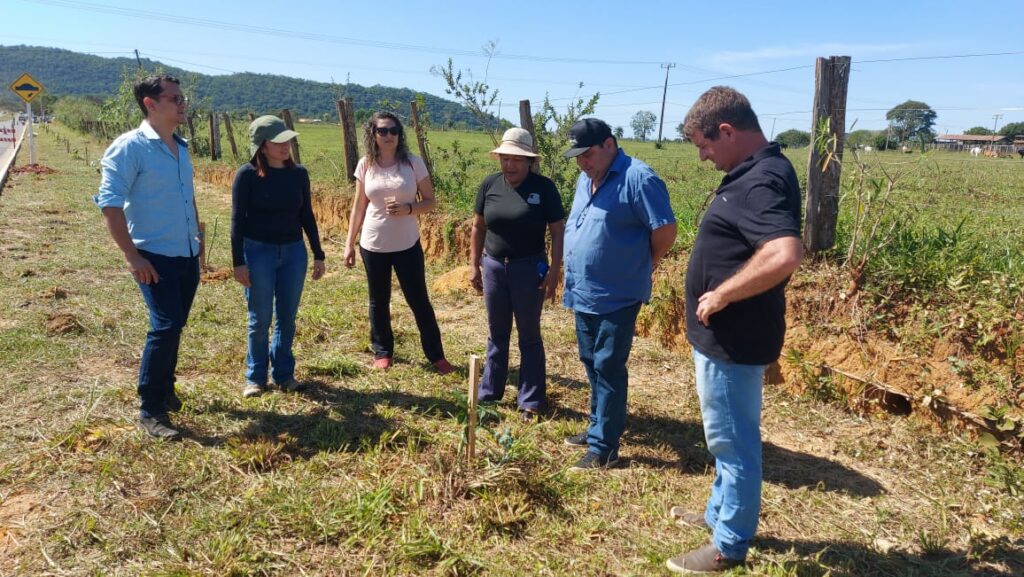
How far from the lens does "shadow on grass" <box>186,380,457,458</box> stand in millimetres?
3559

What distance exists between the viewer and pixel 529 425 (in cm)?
390

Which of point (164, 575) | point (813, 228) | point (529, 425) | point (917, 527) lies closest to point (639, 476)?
point (529, 425)

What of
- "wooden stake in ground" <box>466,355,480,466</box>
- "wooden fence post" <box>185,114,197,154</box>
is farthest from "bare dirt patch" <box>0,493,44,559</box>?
"wooden fence post" <box>185,114,197,154</box>

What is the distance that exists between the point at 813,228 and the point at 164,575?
4.74 m

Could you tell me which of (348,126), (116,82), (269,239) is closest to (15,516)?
(269,239)

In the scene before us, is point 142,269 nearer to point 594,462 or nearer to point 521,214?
point 521,214

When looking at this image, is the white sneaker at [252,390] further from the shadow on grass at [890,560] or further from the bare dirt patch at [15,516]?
the shadow on grass at [890,560]

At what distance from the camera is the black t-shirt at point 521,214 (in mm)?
3760

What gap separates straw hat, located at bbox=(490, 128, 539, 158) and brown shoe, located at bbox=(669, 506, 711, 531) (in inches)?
80.0

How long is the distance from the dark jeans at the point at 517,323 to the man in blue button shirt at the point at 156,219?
173 centimetres

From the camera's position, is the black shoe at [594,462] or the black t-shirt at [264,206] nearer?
the black shoe at [594,462]

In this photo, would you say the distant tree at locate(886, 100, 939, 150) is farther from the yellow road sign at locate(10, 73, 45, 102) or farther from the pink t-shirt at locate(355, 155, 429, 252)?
the yellow road sign at locate(10, 73, 45, 102)

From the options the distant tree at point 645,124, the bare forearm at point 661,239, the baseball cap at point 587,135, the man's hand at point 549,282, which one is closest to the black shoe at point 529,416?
the man's hand at point 549,282

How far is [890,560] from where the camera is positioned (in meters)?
2.71
